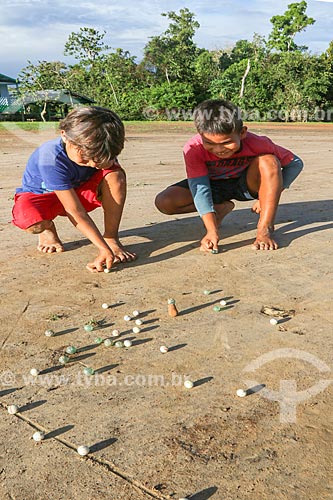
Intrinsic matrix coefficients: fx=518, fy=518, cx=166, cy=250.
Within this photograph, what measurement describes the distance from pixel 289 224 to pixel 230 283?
172 cm

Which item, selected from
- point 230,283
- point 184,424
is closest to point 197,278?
point 230,283

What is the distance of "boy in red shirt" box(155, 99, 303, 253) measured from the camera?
4020mm

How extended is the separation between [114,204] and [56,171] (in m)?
0.58

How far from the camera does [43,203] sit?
4160 mm

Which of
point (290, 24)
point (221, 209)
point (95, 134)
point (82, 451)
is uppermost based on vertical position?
point (290, 24)

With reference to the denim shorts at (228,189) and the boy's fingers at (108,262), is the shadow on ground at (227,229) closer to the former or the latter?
the boy's fingers at (108,262)

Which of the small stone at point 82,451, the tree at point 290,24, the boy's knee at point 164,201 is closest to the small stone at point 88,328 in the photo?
the small stone at point 82,451

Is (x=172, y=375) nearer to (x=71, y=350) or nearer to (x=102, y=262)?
(x=71, y=350)

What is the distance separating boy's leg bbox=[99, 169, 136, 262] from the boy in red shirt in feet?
2.11

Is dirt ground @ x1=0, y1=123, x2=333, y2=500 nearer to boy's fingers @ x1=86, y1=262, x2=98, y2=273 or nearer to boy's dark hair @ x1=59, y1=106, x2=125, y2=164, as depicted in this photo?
boy's fingers @ x1=86, y1=262, x2=98, y2=273

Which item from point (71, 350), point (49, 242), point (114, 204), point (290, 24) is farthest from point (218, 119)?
point (290, 24)

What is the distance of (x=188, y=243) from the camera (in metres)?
4.49

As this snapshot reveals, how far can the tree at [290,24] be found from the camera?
43312 millimetres

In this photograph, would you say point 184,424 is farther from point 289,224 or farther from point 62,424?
point 289,224
